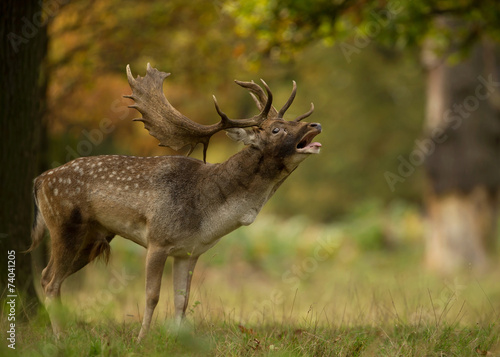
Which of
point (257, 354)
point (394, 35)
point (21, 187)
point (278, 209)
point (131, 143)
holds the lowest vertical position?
point (278, 209)

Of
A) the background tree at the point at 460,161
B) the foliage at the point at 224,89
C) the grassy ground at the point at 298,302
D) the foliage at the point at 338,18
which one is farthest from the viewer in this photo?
the background tree at the point at 460,161

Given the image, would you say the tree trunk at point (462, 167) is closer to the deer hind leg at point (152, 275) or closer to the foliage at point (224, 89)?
the foliage at point (224, 89)

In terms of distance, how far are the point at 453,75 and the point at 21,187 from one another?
11.4m

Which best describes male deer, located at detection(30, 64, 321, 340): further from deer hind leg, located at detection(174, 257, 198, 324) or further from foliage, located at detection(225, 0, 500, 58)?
foliage, located at detection(225, 0, 500, 58)

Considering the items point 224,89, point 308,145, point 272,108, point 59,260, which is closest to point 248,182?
point 308,145

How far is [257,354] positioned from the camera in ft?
15.5

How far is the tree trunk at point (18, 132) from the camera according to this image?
632 cm

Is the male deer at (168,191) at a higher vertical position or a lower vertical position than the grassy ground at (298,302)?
higher

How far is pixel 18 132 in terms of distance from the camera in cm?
641

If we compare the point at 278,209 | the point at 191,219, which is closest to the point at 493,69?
the point at 278,209

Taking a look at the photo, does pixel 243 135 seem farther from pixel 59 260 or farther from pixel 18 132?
pixel 18 132

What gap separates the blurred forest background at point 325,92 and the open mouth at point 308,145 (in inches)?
112

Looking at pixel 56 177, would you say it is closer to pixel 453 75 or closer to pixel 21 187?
pixel 21 187

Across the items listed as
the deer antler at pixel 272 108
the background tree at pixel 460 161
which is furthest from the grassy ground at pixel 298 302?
the deer antler at pixel 272 108
